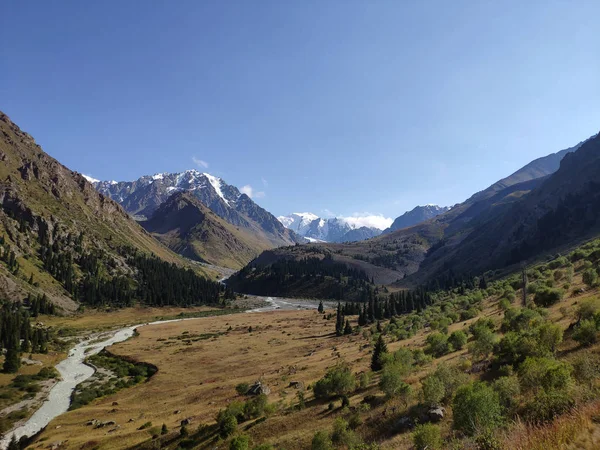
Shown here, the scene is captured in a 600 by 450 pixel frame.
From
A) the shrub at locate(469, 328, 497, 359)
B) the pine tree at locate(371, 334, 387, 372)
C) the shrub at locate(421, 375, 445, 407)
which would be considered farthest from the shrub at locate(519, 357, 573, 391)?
the pine tree at locate(371, 334, 387, 372)

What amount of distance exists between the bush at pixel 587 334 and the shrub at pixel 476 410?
12851mm

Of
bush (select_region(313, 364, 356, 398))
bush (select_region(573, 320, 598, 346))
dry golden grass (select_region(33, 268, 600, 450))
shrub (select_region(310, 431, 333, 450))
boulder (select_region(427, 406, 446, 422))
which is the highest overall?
bush (select_region(573, 320, 598, 346))

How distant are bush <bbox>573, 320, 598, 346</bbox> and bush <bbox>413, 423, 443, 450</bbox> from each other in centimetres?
1753

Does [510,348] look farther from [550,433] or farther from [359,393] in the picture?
[550,433]

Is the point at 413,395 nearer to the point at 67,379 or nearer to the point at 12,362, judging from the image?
the point at 67,379

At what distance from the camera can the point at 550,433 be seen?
10.1 m

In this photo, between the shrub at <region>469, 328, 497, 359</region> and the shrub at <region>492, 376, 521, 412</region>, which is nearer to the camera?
the shrub at <region>492, 376, 521, 412</region>

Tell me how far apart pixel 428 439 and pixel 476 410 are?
3608 millimetres

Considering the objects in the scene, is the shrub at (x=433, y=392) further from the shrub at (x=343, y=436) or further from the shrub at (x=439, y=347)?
the shrub at (x=439, y=347)

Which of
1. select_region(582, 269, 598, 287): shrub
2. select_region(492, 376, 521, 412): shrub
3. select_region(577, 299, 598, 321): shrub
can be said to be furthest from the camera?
select_region(582, 269, 598, 287): shrub

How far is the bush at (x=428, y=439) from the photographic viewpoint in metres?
21.4

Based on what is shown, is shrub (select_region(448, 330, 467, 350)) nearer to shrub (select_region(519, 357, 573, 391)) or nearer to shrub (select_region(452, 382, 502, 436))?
shrub (select_region(519, 357, 573, 391))

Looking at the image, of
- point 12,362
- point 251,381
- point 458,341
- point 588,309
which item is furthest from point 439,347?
point 12,362

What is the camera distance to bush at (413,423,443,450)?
21.4 m
